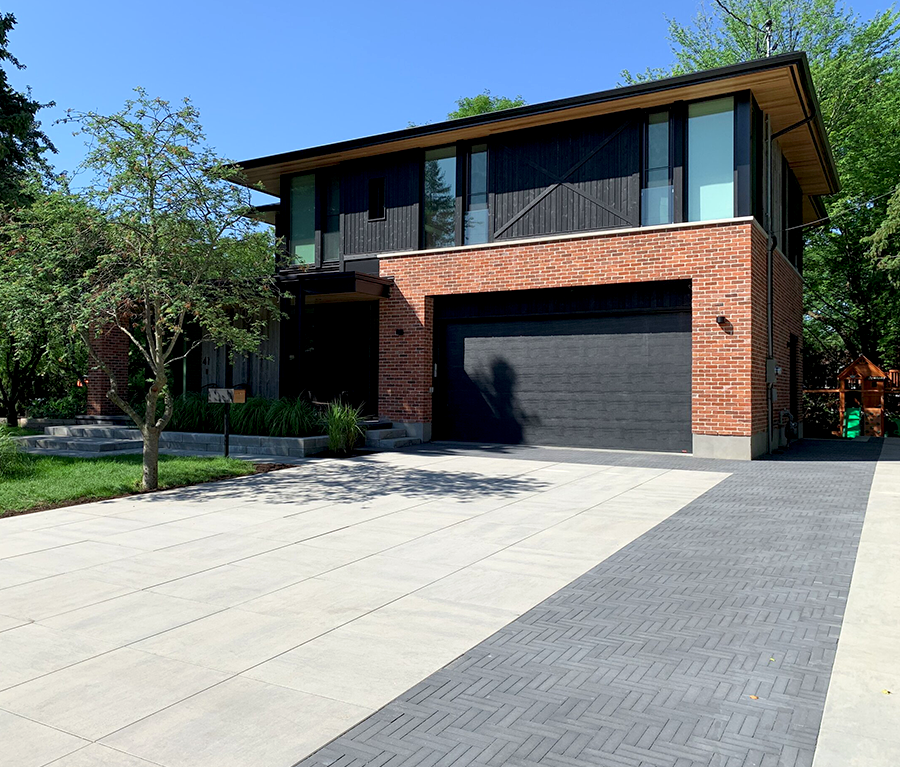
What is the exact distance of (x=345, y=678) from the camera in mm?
3623

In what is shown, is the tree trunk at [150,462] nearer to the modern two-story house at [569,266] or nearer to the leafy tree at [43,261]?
the leafy tree at [43,261]

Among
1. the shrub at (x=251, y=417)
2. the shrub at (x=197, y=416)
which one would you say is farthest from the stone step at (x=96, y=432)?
the shrub at (x=251, y=417)

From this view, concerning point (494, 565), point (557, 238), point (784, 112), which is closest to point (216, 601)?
point (494, 565)

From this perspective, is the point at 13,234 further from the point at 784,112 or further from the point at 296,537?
the point at 784,112

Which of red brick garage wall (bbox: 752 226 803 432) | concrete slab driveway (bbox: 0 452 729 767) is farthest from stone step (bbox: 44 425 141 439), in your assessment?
red brick garage wall (bbox: 752 226 803 432)

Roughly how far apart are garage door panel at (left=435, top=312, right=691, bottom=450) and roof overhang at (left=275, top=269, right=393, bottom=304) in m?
1.78

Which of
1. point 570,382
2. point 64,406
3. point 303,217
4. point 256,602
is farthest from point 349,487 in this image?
point 64,406

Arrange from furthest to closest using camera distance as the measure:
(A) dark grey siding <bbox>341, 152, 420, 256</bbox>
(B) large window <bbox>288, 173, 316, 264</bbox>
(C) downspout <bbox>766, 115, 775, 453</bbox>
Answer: (B) large window <bbox>288, 173, 316, 264</bbox>, (A) dark grey siding <bbox>341, 152, 420, 256</bbox>, (C) downspout <bbox>766, 115, 775, 453</bbox>

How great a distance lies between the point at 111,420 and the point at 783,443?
15891 millimetres

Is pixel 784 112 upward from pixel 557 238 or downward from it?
upward

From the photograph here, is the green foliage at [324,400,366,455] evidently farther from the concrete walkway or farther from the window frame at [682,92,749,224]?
the concrete walkway

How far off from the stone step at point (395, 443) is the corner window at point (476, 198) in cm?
447

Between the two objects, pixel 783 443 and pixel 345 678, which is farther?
pixel 783 443

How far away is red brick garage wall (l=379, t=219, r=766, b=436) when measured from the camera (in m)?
13.1
